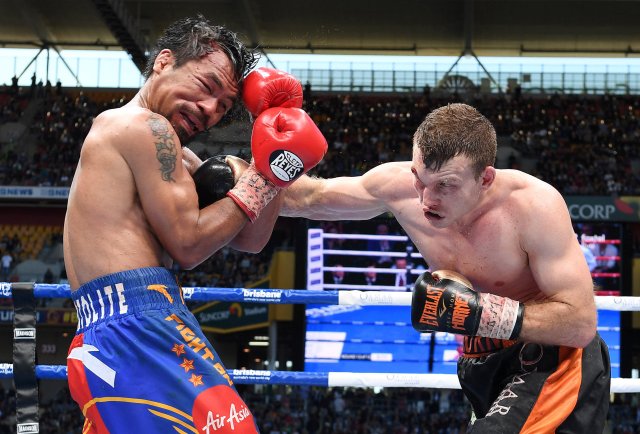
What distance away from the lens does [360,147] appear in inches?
658

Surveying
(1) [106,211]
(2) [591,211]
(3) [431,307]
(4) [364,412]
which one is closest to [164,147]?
(1) [106,211]

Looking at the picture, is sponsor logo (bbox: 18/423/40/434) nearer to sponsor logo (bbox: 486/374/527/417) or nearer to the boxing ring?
the boxing ring

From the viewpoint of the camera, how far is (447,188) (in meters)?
2.25

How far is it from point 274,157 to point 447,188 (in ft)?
1.54

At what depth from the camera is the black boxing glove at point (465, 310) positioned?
2225 mm

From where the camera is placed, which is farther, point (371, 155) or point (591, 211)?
point (371, 155)

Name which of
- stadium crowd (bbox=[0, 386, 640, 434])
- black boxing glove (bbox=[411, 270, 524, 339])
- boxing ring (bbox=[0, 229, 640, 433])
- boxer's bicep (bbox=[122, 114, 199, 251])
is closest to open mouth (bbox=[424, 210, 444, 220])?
black boxing glove (bbox=[411, 270, 524, 339])

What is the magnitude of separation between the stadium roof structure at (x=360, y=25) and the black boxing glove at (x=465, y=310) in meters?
15.1

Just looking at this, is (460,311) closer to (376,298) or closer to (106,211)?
(106,211)

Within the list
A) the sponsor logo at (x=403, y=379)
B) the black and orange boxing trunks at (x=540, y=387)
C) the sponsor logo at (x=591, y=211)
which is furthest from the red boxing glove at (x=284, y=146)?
the sponsor logo at (x=591, y=211)

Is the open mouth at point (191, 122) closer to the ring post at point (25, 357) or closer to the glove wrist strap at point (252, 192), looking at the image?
the glove wrist strap at point (252, 192)

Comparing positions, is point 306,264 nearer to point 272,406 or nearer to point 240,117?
point 272,406

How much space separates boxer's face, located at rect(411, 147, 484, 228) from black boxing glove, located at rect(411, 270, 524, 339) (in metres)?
0.18

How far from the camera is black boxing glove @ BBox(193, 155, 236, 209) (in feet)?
7.59
